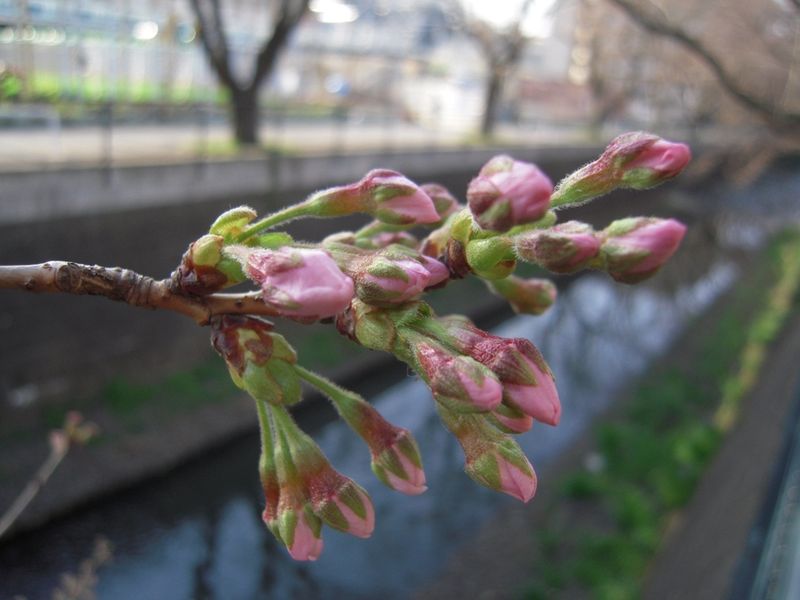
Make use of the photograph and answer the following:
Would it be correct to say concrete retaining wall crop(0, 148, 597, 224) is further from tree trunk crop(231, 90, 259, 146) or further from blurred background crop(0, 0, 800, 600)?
tree trunk crop(231, 90, 259, 146)

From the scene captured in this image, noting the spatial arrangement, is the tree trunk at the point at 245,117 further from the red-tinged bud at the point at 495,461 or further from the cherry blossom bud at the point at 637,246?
the cherry blossom bud at the point at 637,246


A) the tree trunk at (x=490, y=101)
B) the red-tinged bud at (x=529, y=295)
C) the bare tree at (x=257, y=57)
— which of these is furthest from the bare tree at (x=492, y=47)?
the red-tinged bud at (x=529, y=295)

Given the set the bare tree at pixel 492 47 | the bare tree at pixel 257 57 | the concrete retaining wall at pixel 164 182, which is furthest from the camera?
the bare tree at pixel 492 47

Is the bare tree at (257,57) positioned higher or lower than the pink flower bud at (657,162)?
lower

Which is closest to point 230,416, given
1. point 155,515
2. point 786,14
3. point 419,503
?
point 155,515

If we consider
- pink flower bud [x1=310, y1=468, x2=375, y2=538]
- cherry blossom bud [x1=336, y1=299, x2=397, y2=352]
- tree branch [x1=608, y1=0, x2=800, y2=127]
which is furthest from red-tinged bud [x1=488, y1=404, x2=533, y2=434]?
tree branch [x1=608, y1=0, x2=800, y2=127]

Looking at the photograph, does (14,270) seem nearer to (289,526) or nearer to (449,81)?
(289,526)
